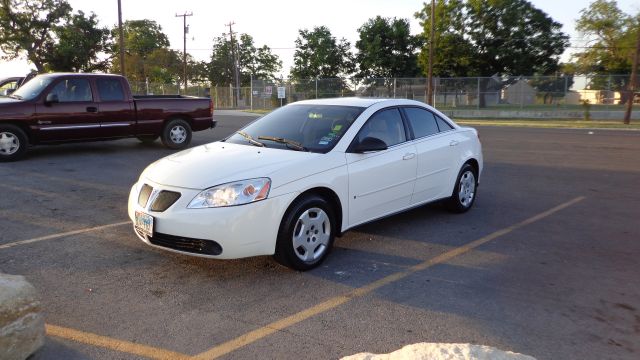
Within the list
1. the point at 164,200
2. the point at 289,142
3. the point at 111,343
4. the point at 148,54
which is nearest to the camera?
the point at 111,343

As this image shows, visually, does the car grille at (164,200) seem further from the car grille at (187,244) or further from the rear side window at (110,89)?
the rear side window at (110,89)

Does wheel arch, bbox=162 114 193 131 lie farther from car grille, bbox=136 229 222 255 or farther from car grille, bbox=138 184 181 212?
car grille, bbox=136 229 222 255

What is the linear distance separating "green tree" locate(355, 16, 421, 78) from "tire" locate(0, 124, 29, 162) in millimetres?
47802

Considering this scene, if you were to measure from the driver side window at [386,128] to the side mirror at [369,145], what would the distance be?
0.22 meters

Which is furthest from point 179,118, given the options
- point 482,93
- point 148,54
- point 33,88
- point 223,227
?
point 148,54

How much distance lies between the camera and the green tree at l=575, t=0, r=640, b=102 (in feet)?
153

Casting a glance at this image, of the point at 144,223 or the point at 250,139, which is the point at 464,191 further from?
the point at 144,223

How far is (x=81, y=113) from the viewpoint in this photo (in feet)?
36.2

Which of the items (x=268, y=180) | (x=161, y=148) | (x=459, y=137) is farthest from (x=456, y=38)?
(x=268, y=180)

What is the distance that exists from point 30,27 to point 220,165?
5241 centimetres

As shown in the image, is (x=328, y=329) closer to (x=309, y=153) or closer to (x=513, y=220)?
(x=309, y=153)

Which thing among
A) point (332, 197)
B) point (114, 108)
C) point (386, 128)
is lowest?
point (332, 197)

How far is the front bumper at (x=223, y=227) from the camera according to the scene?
13.8 feet

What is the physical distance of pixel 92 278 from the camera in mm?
4496
